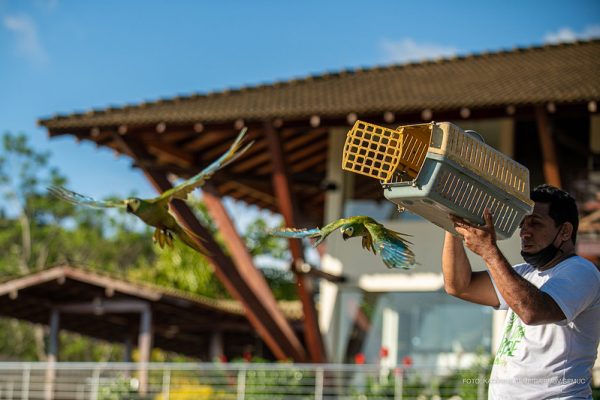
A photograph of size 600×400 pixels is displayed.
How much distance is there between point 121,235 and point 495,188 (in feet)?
143

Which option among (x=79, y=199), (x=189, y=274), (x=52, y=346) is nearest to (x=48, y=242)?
(x=189, y=274)

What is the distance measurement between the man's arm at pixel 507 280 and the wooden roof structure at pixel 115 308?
575 inches

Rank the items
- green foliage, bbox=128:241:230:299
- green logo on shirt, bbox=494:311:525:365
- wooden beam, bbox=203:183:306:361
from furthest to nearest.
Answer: green foliage, bbox=128:241:230:299 → wooden beam, bbox=203:183:306:361 → green logo on shirt, bbox=494:311:525:365

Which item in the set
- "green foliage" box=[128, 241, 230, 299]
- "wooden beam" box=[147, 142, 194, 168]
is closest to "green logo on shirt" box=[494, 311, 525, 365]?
"wooden beam" box=[147, 142, 194, 168]

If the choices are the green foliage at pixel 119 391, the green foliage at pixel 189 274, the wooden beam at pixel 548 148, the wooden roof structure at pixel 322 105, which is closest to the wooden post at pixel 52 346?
the green foliage at pixel 119 391

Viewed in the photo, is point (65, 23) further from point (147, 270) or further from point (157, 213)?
point (157, 213)

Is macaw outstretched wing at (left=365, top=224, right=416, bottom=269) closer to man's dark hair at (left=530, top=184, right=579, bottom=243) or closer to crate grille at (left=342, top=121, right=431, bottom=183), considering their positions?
crate grille at (left=342, top=121, right=431, bottom=183)

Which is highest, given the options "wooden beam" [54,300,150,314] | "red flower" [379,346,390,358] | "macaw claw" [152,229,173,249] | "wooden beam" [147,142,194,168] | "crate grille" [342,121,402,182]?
"wooden beam" [147,142,194,168]

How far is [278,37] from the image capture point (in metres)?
45.6

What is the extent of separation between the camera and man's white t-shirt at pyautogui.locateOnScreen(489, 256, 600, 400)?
3814mm

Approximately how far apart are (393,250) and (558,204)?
69cm

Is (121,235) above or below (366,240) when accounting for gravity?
above

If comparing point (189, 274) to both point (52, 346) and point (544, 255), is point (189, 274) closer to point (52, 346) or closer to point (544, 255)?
point (52, 346)

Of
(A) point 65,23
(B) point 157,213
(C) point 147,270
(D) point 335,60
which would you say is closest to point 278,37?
(D) point 335,60
